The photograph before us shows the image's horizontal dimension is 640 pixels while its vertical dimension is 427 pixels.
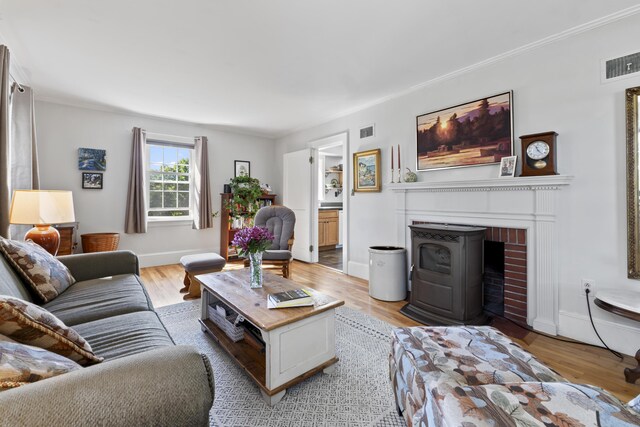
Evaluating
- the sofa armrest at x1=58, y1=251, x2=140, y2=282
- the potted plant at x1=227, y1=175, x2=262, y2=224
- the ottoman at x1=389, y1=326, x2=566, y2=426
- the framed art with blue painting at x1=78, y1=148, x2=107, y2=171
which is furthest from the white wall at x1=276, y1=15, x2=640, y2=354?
the framed art with blue painting at x1=78, y1=148, x2=107, y2=171

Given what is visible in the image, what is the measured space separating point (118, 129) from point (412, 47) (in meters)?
4.30

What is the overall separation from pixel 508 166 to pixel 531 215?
46 centimetres

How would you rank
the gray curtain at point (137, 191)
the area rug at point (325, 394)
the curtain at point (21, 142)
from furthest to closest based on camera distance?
the gray curtain at point (137, 191) → the curtain at point (21, 142) → the area rug at point (325, 394)

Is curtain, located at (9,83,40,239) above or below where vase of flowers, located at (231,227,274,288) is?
above

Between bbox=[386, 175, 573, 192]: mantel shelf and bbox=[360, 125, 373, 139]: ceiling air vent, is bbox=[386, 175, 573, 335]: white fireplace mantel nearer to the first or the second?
bbox=[386, 175, 573, 192]: mantel shelf

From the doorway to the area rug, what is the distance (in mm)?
2597

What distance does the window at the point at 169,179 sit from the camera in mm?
4711

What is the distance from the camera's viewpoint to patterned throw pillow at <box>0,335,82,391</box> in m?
0.66

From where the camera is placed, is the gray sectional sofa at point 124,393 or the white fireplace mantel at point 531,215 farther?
the white fireplace mantel at point 531,215

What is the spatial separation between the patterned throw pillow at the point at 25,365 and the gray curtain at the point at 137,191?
4.02 m

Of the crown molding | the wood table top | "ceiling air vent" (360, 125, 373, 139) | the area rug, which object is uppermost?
the crown molding

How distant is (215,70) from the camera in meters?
2.85

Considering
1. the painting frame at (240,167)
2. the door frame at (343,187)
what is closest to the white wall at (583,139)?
the door frame at (343,187)

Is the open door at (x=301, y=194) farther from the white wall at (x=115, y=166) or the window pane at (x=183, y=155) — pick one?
the window pane at (x=183, y=155)
